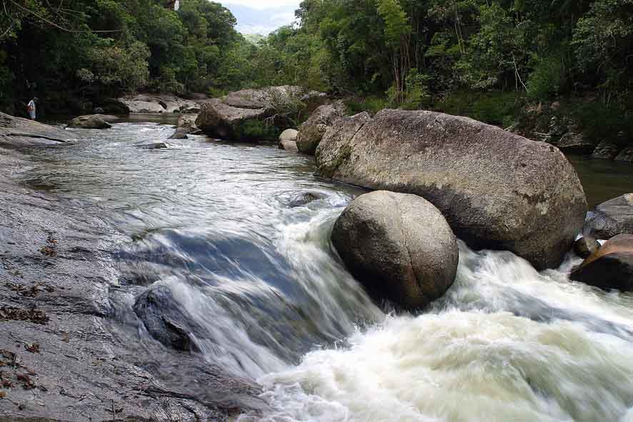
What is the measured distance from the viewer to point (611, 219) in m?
7.75

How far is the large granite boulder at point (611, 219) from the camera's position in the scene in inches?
300

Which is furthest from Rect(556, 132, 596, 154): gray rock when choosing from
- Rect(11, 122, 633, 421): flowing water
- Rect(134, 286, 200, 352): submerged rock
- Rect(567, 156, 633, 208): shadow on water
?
Rect(134, 286, 200, 352): submerged rock

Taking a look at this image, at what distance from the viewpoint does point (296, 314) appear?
5113 millimetres

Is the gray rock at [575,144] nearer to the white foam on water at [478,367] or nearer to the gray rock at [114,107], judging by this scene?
the white foam on water at [478,367]

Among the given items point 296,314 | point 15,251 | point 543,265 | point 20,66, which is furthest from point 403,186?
point 20,66

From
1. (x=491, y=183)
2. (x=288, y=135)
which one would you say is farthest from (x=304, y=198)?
(x=288, y=135)

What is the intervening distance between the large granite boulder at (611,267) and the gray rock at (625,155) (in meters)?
9.96

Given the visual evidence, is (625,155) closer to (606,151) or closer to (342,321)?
(606,151)

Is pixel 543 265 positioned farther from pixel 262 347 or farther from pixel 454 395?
pixel 262 347

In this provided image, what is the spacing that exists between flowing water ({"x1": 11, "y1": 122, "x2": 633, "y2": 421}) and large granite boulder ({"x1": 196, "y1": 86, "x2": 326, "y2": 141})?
9.50m

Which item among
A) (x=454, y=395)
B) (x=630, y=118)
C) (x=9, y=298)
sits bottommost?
(x=454, y=395)

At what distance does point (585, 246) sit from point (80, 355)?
649 centimetres

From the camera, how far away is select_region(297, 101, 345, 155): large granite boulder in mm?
14641

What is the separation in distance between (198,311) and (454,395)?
2196 millimetres
